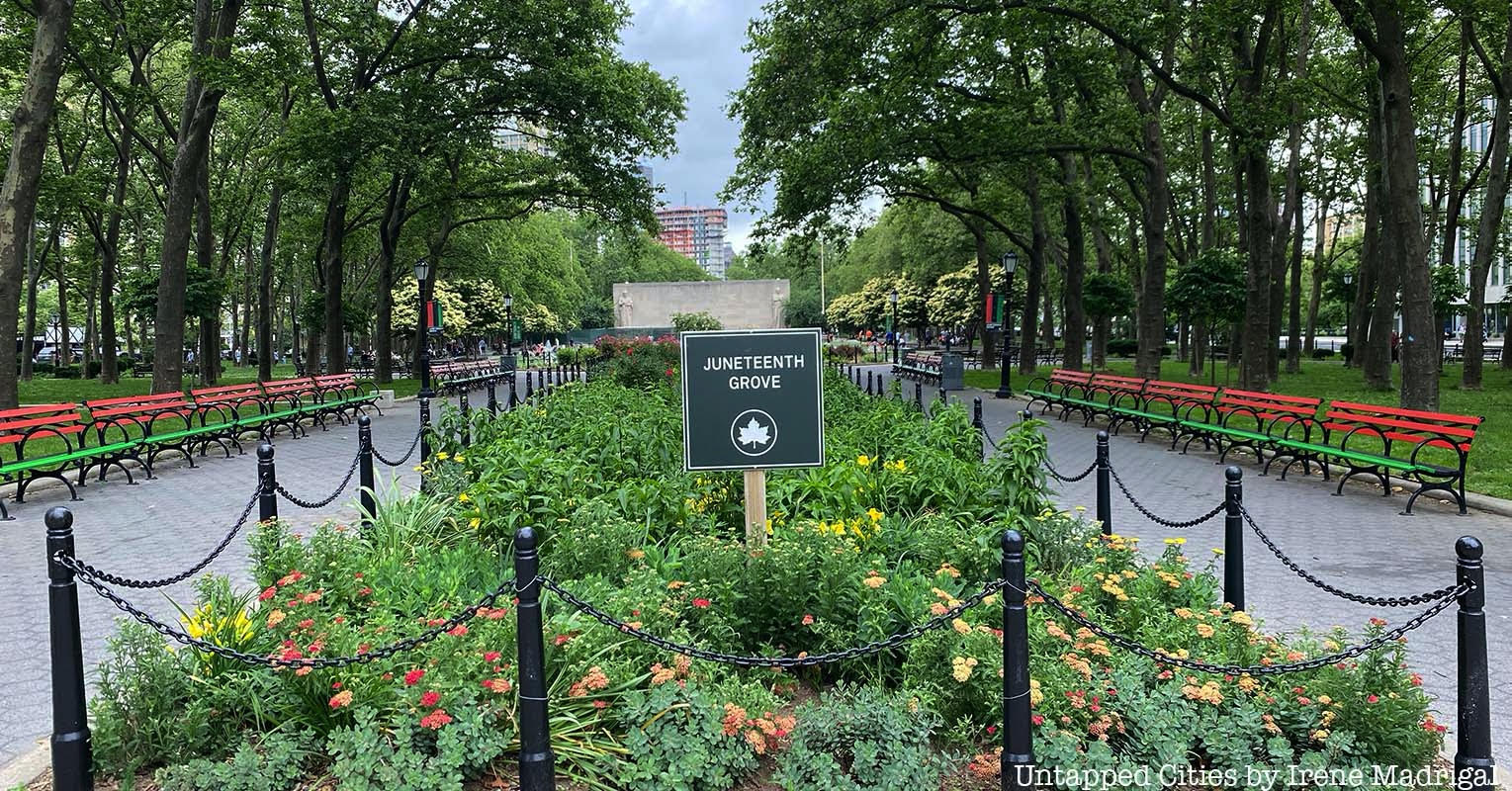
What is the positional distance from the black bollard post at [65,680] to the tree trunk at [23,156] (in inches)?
480

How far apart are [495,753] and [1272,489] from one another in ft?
31.5

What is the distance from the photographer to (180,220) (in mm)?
16562

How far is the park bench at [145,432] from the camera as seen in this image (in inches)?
436

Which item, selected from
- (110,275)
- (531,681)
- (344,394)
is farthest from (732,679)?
(110,275)

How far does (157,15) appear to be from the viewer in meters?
19.0

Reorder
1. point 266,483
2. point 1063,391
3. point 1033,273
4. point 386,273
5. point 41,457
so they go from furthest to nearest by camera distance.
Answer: point 1033,273 < point 386,273 < point 1063,391 < point 41,457 < point 266,483

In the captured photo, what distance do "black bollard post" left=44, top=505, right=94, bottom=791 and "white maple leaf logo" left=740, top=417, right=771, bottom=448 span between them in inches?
131

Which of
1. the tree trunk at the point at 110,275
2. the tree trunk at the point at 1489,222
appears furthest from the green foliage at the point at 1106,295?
the tree trunk at the point at 110,275

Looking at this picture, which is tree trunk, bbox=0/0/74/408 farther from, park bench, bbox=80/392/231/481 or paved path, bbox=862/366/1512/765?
paved path, bbox=862/366/1512/765

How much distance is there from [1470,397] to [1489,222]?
17.2 ft

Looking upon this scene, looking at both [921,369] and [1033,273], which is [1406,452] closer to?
[1033,273]

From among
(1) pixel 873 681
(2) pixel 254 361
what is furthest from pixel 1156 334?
(2) pixel 254 361

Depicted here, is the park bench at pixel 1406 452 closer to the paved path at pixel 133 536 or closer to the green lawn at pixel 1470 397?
the green lawn at pixel 1470 397

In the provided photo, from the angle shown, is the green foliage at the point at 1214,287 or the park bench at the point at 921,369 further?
the park bench at the point at 921,369
